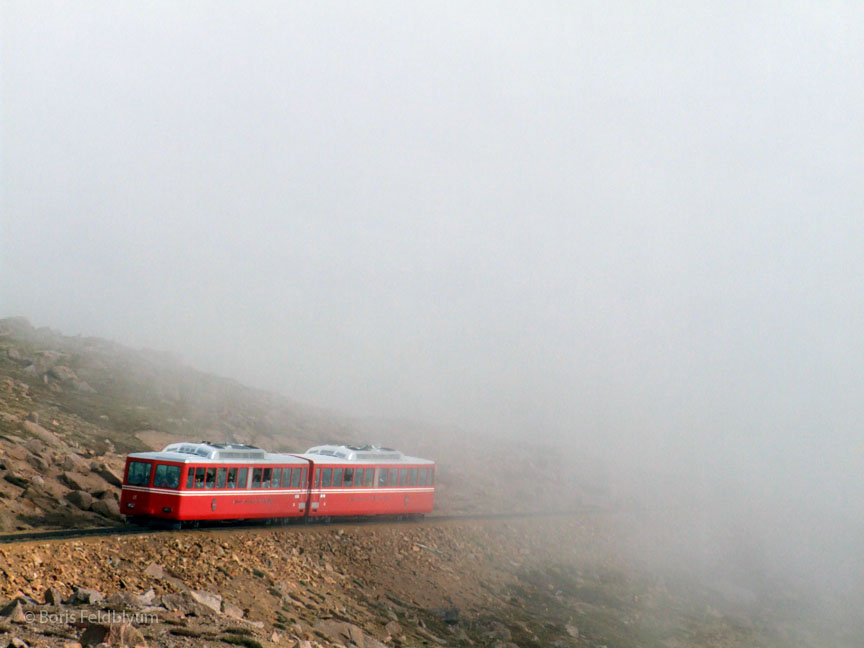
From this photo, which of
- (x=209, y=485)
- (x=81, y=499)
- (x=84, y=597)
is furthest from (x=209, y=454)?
(x=84, y=597)

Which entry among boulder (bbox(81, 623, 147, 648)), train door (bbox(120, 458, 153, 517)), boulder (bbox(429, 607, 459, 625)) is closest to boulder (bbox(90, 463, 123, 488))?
train door (bbox(120, 458, 153, 517))

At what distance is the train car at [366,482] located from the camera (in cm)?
4272

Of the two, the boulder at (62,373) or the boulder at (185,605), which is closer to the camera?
the boulder at (185,605)

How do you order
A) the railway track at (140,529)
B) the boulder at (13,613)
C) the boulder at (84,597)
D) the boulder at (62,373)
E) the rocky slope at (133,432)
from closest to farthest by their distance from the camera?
1. the boulder at (13,613)
2. the boulder at (84,597)
3. the railway track at (140,529)
4. the rocky slope at (133,432)
5. the boulder at (62,373)

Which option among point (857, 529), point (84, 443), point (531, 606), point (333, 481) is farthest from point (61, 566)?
point (857, 529)

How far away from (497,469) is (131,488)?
63573 mm

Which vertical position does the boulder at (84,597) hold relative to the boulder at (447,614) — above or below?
above

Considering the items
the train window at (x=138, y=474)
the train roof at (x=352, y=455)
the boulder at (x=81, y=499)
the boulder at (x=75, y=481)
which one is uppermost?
the train roof at (x=352, y=455)

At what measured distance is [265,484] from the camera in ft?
128

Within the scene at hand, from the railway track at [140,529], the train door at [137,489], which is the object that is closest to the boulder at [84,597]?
the railway track at [140,529]

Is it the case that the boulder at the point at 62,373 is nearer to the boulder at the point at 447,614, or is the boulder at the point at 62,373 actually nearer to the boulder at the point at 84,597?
the boulder at the point at 447,614

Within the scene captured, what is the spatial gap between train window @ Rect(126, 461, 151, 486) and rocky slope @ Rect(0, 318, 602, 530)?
4151 mm

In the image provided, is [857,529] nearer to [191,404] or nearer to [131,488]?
[191,404]

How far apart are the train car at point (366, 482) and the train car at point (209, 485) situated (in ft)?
7.37
